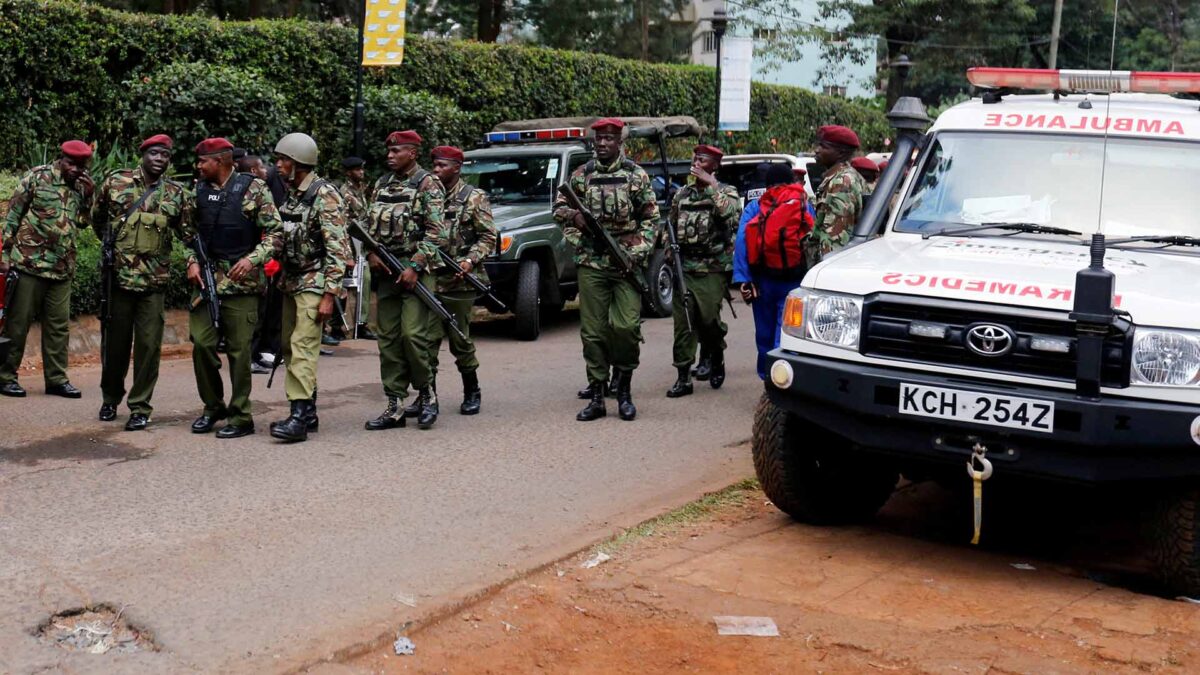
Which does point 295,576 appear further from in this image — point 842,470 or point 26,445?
point 26,445

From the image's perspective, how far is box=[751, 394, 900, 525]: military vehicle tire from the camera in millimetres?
6250

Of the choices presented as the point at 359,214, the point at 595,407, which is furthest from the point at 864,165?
the point at 359,214

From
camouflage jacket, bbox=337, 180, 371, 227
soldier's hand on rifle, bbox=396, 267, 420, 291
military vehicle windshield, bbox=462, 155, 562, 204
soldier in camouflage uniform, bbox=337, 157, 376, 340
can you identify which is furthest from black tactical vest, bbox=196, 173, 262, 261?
military vehicle windshield, bbox=462, 155, 562, 204

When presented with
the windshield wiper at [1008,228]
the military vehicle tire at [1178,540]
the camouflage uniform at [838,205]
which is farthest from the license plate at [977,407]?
the camouflage uniform at [838,205]

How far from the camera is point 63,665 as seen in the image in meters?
4.66

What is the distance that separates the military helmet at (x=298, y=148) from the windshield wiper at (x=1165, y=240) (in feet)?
14.8

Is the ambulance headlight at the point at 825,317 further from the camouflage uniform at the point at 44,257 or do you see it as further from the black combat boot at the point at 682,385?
the camouflage uniform at the point at 44,257

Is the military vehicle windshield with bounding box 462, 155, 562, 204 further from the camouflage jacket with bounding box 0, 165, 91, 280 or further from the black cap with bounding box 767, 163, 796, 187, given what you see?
the camouflage jacket with bounding box 0, 165, 91, 280

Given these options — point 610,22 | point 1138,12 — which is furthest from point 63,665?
point 1138,12

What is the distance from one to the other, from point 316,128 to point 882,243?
37.7ft

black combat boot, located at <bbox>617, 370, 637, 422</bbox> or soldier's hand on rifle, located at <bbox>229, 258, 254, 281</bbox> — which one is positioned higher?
soldier's hand on rifle, located at <bbox>229, 258, 254, 281</bbox>

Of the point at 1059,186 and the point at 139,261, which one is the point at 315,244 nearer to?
the point at 139,261

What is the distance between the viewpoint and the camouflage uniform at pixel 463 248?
355 inches

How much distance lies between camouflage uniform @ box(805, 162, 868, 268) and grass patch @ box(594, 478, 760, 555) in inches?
83.2
